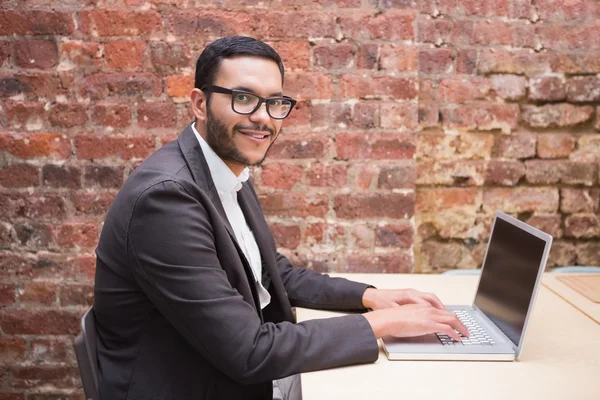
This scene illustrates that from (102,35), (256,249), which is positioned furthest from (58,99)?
(256,249)

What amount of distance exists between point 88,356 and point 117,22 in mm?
1163

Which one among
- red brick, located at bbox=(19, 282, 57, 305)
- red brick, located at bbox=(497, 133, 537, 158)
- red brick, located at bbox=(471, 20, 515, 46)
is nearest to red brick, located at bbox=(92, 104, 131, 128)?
red brick, located at bbox=(19, 282, 57, 305)

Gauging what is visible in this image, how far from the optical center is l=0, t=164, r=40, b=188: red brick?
6.42ft

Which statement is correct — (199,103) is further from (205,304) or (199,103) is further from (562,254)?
(562,254)

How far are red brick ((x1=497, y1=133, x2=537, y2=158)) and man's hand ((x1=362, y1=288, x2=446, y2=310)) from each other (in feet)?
2.88

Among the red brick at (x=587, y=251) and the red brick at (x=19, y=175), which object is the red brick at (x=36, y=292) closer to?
the red brick at (x=19, y=175)

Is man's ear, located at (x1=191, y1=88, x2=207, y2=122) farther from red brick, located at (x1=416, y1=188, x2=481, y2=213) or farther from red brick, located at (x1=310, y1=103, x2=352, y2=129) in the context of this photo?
red brick, located at (x1=416, y1=188, x2=481, y2=213)

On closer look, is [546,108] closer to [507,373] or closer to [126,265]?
[507,373]

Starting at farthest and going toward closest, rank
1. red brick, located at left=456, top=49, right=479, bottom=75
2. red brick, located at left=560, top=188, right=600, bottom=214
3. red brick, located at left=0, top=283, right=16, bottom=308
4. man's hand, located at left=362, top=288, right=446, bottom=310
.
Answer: red brick, located at left=560, top=188, right=600, bottom=214, red brick, located at left=456, top=49, right=479, bottom=75, red brick, located at left=0, top=283, right=16, bottom=308, man's hand, located at left=362, top=288, right=446, bottom=310

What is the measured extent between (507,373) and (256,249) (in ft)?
2.54

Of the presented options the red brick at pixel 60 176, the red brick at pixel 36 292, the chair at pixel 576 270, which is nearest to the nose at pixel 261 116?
the red brick at pixel 60 176

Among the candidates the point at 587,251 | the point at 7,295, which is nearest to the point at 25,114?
the point at 7,295

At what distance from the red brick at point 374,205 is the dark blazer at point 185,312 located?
0.68m

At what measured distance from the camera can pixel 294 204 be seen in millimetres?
2014
